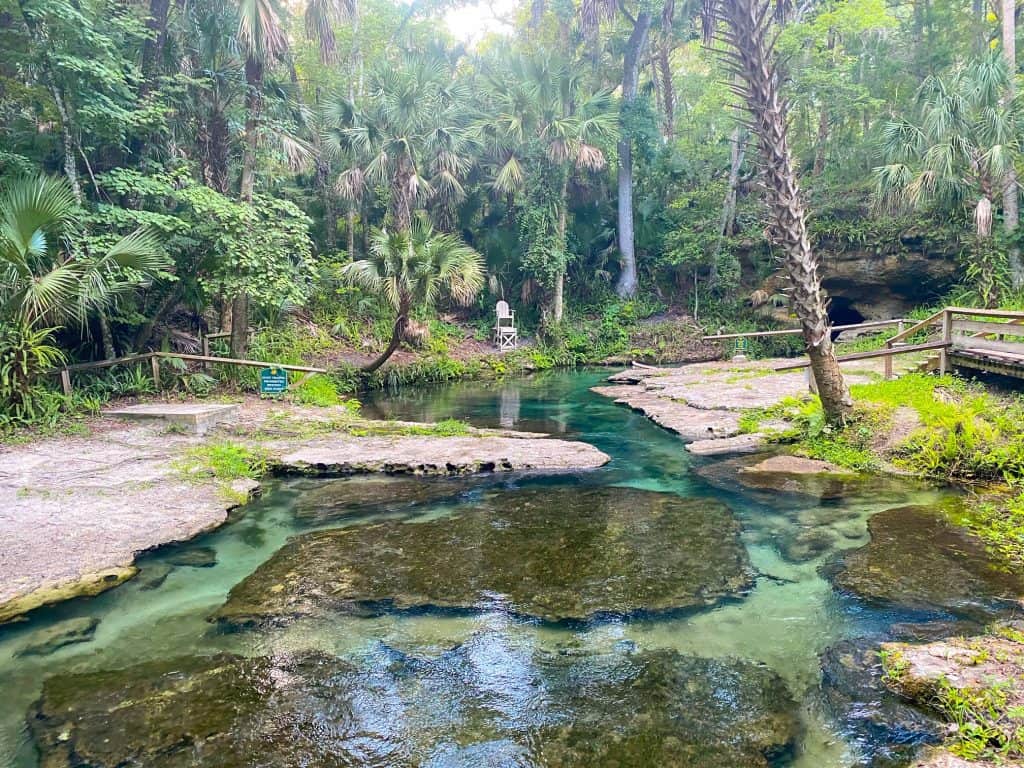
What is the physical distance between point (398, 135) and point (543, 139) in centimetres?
521

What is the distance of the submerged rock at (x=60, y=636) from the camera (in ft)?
12.6

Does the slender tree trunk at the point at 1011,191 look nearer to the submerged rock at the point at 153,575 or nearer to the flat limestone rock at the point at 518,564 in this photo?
the flat limestone rock at the point at 518,564

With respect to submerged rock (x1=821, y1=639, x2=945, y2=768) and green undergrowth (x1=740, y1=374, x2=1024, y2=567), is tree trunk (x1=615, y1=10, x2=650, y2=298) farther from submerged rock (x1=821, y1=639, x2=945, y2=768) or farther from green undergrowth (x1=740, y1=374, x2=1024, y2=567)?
submerged rock (x1=821, y1=639, x2=945, y2=768)

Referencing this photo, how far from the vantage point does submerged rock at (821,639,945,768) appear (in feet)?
9.31

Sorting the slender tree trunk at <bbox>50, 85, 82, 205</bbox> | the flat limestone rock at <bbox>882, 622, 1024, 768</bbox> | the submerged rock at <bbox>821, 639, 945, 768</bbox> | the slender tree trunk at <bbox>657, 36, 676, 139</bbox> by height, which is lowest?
the submerged rock at <bbox>821, 639, 945, 768</bbox>

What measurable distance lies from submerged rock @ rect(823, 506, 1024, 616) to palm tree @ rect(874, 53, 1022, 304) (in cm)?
1331

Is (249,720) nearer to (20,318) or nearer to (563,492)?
(563,492)

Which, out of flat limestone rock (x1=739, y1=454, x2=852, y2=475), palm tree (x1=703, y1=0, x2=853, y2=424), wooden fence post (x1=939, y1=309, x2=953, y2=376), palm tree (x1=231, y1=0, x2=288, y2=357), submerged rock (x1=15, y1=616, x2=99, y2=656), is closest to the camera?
submerged rock (x1=15, y1=616, x2=99, y2=656)

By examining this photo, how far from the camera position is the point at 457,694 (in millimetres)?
3373

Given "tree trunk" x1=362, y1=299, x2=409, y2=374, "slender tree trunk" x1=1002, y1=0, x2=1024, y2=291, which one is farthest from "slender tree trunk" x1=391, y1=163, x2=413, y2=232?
"slender tree trunk" x1=1002, y1=0, x2=1024, y2=291

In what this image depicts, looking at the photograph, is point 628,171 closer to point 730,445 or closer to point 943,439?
point 730,445

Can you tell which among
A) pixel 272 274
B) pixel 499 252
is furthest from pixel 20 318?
pixel 499 252

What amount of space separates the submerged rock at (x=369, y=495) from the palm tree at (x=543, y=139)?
15.7 m

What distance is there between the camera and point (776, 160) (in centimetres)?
777
